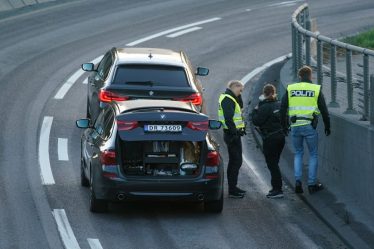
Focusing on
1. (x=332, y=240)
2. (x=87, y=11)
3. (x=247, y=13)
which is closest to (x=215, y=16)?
(x=247, y=13)

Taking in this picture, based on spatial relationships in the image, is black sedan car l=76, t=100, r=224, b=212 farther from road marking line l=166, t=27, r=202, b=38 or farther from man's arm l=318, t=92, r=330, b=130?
road marking line l=166, t=27, r=202, b=38

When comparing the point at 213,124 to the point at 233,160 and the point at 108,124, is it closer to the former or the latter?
the point at 233,160

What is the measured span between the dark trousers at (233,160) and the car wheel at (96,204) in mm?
2369

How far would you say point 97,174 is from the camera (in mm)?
18094

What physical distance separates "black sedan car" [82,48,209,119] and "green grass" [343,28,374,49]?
861cm

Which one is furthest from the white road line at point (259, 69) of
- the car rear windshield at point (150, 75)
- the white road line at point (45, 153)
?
the car rear windshield at point (150, 75)

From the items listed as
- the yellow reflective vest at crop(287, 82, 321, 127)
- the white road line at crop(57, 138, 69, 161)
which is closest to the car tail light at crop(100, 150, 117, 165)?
the yellow reflective vest at crop(287, 82, 321, 127)

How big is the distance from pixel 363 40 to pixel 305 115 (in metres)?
12.2

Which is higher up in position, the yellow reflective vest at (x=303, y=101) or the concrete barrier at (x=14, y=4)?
the yellow reflective vest at (x=303, y=101)

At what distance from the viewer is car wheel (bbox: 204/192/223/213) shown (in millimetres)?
18469

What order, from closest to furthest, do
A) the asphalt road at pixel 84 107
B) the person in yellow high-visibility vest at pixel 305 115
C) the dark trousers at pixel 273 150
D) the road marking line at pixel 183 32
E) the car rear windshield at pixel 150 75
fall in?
1. the asphalt road at pixel 84 107
2. the person in yellow high-visibility vest at pixel 305 115
3. the dark trousers at pixel 273 150
4. the car rear windshield at pixel 150 75
5. the road marking line at pixel 183 32

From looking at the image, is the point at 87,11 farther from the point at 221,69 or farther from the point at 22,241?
the point at 22,241

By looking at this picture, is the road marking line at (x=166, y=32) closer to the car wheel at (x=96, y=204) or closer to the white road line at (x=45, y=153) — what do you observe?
the white road line at (x=45, y=153)

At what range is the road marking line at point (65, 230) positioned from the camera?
1644cm
